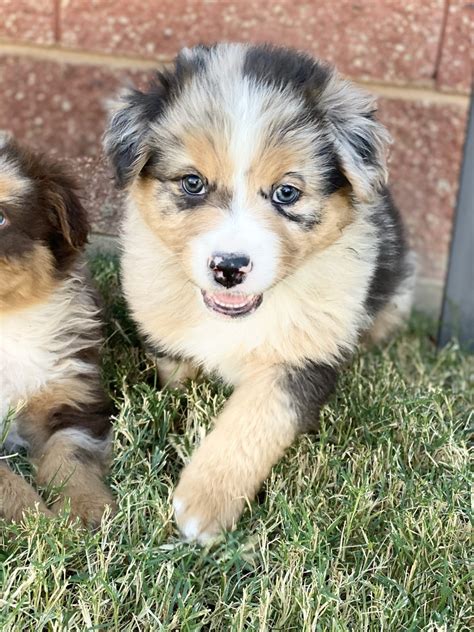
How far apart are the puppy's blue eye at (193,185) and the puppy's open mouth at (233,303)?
301 mm

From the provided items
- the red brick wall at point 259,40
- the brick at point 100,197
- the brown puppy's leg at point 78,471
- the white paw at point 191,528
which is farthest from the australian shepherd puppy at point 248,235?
the red brick wall at point 259,40

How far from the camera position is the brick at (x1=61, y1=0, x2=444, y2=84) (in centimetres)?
388

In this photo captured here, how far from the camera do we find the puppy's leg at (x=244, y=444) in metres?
2.31

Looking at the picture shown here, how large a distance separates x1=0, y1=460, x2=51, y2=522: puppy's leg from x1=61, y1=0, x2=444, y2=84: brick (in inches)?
96.0

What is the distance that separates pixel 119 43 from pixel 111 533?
105 inches

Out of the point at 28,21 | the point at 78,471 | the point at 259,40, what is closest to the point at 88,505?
the point at 78,471

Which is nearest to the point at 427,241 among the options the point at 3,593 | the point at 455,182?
the point at 455,182

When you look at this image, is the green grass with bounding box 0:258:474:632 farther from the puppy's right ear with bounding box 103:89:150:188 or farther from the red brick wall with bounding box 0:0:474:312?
the red brick wall with bounding box 0:0:474:312

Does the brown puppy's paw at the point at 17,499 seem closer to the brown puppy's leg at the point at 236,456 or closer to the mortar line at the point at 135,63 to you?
the brown puppy's leg at the point at 236,456

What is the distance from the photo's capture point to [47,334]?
9.00 ft

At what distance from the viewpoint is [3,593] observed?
1.95m

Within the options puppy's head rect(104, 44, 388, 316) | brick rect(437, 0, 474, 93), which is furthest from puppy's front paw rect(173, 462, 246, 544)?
brick rect(437, 0, 474, 93)

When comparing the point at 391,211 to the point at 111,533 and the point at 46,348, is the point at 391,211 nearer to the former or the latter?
the point at 46,348

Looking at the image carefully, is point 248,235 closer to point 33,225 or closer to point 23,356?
point 33,225
